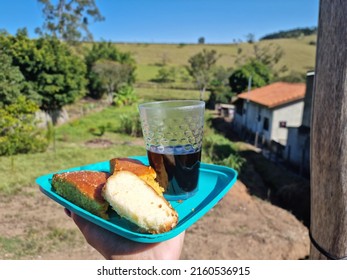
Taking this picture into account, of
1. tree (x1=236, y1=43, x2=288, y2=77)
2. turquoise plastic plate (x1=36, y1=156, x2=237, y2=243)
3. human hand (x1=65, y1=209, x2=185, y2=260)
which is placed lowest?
human hand (x1=65, y1=209, x2=185, y2=260)

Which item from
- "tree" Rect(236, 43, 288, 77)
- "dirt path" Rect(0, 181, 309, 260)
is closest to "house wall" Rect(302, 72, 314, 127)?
"dirt path" Rect(0, 181, 309, 260)

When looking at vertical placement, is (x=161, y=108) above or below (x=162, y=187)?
above

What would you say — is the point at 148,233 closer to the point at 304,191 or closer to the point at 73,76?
the point at 304,191

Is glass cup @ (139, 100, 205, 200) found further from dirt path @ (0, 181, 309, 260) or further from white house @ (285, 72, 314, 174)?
white house @ (285, 72, 314, 174)

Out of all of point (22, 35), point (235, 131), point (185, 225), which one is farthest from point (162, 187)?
point (235, 131)

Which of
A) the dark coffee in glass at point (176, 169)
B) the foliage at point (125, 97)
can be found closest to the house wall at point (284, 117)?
the foliage at point (125, 97)

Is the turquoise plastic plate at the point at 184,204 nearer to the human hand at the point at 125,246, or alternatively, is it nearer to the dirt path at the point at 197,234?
the human hand at the point at 125,246
